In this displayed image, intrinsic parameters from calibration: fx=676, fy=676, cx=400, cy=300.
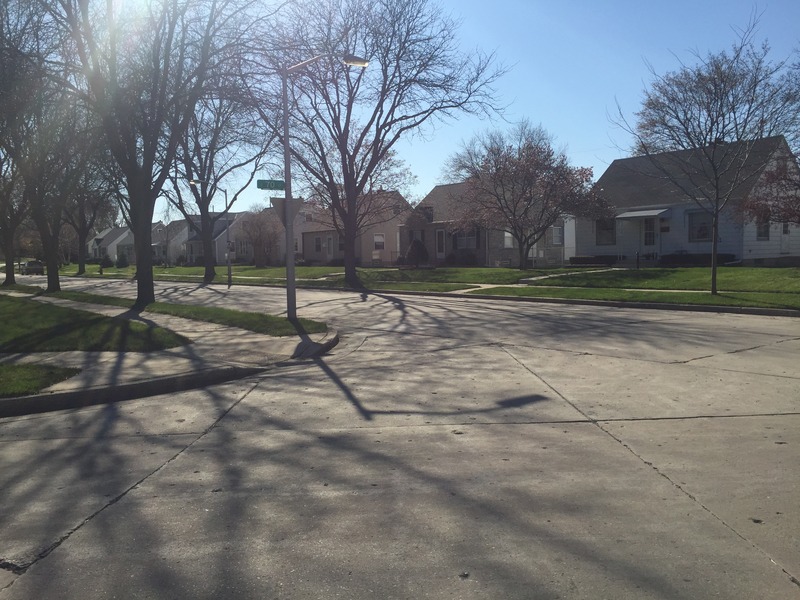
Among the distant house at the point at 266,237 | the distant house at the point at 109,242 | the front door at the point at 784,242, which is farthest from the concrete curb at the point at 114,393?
the distant house at the point at 109,242

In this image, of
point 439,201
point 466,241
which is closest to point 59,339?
point 466,241

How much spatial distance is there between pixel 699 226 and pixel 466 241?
1706 cm

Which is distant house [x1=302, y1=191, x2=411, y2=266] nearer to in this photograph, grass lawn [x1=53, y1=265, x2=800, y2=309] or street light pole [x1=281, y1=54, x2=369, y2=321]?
grass lawn [x1=53, y1=265, x2=800, y2=309]

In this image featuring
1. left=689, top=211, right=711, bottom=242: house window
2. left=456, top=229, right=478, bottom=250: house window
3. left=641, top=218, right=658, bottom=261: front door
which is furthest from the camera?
left=456, top=229, right=478, bottom=250: house window

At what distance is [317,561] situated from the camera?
154 inches

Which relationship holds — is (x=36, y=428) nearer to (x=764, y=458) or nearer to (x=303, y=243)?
(x=764, y=458)

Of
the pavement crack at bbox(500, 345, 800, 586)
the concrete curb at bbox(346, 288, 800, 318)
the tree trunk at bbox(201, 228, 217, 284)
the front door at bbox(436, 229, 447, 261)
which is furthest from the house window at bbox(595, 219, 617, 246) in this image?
the pavement crack at bbox(500, 345, 800, 586)

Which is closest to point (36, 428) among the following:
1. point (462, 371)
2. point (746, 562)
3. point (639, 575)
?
point (462, 371)

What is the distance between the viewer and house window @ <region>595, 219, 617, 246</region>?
39.3m

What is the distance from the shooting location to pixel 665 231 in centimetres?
3741

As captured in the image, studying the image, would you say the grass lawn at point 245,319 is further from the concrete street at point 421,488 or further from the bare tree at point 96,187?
the bare tree at point 96,187

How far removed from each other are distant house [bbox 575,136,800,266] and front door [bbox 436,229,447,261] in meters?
12.0

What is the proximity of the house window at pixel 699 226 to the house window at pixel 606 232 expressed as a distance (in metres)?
4.25

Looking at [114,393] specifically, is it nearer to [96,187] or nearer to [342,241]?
[96,187]
